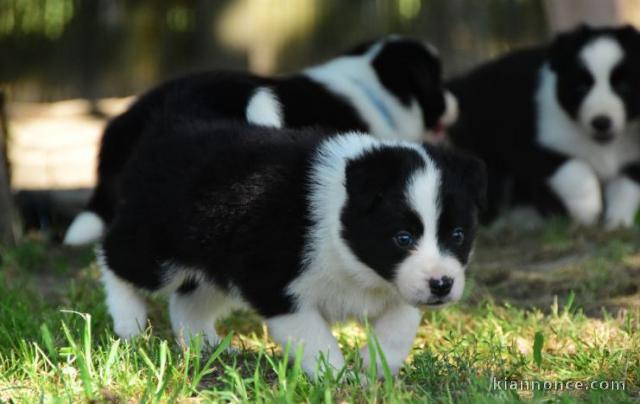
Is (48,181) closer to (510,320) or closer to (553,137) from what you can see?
(553,137)

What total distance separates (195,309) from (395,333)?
1.03 meters

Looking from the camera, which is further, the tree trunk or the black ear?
the black ear

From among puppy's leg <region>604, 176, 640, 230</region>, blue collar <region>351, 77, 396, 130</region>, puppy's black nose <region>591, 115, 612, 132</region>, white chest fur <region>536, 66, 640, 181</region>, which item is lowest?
puppy's leg <region>604, 176, 640, 230</region>

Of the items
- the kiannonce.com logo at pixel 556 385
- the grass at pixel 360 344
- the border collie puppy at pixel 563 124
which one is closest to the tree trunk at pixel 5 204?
the grass at pixel 360 344

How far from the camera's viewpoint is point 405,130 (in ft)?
20.5

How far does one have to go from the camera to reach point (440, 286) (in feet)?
11.6

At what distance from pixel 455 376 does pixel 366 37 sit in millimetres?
5628

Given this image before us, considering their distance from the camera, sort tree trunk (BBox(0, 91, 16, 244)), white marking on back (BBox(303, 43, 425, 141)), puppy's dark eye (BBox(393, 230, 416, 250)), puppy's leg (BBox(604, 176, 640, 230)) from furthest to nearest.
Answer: puppy's leg (BBox(604, 176, 640, 230))
tree trunk (BBox(0, 91, 16, 244))
white marking on back (BBox(303, 43, 425, 141))
puppy's dark eye (BBox(393, 230, 416, 250))

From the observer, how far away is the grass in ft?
11.1

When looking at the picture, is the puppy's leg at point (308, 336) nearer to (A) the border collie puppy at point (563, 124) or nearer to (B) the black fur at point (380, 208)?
(B) the black fur at point (380, 208)

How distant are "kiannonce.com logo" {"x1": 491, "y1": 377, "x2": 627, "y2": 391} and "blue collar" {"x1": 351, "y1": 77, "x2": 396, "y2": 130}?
2.60 m

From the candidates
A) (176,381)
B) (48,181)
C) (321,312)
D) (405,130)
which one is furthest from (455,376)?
(48,181)

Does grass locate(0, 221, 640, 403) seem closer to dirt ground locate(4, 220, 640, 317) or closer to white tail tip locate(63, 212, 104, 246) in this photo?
dirt ground locate(4, 220, 640, 317)

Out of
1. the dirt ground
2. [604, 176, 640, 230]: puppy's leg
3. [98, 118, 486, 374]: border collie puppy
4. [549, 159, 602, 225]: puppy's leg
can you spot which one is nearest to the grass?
the dirt ground
